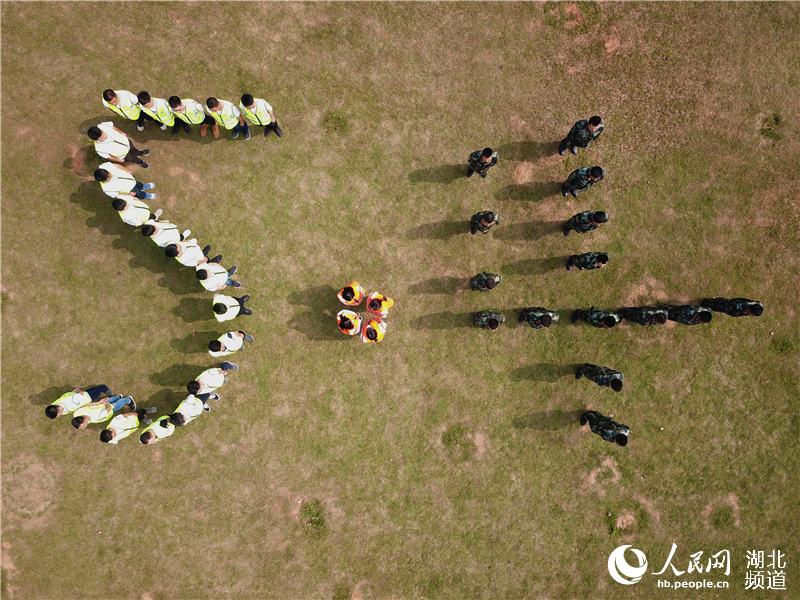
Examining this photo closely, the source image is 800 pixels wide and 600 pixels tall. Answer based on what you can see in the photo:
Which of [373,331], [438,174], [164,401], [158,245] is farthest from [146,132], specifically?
[373,331]

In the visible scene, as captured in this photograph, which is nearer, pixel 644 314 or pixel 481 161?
pixel 481 161

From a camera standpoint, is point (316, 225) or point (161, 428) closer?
point (161, 428)

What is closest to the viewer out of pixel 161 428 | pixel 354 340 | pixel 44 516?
pixel 161 428

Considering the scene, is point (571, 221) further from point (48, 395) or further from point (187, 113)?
point (48, 395)

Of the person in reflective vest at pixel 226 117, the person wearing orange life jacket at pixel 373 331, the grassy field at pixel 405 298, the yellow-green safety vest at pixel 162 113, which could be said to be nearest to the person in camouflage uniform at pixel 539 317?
the grassy field at pixel 405 298

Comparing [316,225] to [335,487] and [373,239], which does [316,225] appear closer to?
[373,239]

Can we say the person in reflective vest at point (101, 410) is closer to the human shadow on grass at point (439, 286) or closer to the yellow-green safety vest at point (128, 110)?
the yellow-green safety vest at point (128, 110)

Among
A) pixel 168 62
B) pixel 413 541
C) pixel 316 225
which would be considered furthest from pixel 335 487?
pixel 168 62
